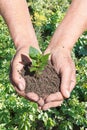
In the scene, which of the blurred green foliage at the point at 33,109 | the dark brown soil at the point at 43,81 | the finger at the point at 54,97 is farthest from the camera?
the blurred green foliage at the point at 33,109

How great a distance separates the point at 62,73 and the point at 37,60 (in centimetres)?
17

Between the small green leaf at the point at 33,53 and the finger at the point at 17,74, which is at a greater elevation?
the small green leaf at the point at 33,53

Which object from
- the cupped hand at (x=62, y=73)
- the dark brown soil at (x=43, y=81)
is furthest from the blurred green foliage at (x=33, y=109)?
the cupped hand at (x=62, y=73)

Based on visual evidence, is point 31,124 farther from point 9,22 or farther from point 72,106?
point 9,22

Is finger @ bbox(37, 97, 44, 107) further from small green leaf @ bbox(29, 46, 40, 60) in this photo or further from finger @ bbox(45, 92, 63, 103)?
small green leaf @ bbox(29, 46, 40, 60)

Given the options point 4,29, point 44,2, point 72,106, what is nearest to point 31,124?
point 72,106

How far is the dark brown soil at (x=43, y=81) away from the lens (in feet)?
8.09

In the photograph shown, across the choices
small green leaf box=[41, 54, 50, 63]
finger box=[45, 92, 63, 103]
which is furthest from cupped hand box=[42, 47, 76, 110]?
small green leaf box=[41, 54, 50, 63]

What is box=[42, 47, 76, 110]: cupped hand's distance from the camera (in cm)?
234

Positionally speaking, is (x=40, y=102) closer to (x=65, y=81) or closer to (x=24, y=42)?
(x=65, y=81)

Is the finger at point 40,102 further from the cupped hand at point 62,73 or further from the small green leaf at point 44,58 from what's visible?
the small green leaf at point 44,58

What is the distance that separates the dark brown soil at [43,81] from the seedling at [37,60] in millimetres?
103

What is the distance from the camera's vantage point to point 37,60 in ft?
7.79

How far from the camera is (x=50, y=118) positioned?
10.5 ft
